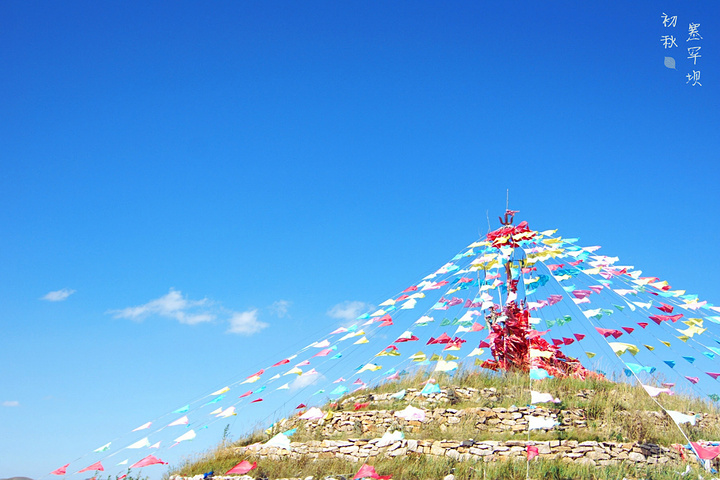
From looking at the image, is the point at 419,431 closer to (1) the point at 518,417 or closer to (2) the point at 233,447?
(1) the point at 518,417

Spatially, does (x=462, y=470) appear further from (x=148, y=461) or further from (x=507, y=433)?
(x=148, y=461)

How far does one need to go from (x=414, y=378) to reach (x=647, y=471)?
21.7 ft

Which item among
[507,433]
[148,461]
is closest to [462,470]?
[507,433]

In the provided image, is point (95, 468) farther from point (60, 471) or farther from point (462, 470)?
point (462, 470)

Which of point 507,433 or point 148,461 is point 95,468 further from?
point 507,433

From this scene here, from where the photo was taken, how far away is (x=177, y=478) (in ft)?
38.9

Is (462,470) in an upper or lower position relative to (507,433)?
lower

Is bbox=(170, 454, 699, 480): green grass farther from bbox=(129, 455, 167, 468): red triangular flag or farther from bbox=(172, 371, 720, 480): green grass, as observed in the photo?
bbox=(129, 455, 167, 468): red triangular flag

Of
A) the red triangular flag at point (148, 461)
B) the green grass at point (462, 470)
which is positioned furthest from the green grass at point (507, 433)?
the red triangular flag at point (148, 461)

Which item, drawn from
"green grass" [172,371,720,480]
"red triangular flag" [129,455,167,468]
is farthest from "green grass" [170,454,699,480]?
"red triangular flag" [129,455,167,468]

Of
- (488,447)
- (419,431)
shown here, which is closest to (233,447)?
(419,431)

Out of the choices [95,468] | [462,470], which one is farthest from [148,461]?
[462,470]

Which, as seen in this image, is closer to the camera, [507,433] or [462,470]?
[462,470]

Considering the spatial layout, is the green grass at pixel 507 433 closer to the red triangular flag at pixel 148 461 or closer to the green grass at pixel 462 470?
the green grass at pixel 462 470
